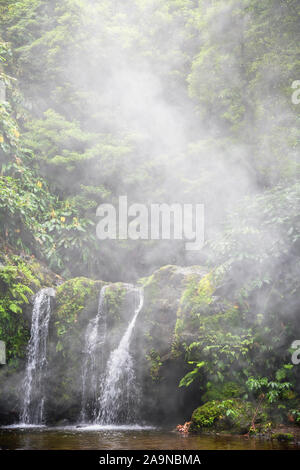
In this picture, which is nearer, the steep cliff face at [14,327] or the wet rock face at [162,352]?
the wet rock face at [162,352]

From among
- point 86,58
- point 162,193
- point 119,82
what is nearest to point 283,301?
point 162,193

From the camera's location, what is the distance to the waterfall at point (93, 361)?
7.64 m

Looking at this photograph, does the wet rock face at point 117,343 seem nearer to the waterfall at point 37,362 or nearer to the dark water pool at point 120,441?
the waterfall at point 37,362

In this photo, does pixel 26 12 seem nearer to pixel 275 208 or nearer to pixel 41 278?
pixel 41 278

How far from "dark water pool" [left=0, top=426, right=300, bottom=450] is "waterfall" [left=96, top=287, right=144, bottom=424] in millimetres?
897

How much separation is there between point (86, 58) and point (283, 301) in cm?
1159

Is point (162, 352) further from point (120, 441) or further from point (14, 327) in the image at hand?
point (14, 327)

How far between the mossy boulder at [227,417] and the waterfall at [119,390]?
5.73 feet

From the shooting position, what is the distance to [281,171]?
31.6 feet

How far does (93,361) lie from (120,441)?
297cm

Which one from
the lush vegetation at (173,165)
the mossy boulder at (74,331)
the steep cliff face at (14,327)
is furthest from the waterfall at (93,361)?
the steep cliff face at (14,327)

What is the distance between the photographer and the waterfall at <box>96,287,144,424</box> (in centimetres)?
725

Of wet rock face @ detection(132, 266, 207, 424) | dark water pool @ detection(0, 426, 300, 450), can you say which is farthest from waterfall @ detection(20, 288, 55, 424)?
wet rock face @ detection(132, 266, 207, 424)
